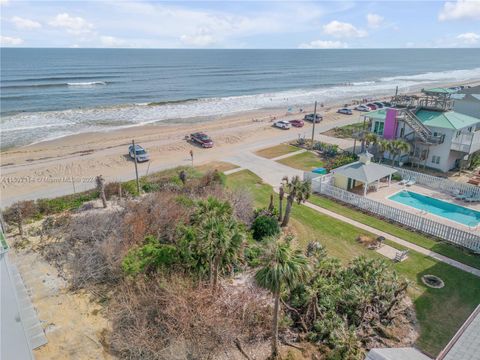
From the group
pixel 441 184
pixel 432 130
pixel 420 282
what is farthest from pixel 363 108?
pixel 420 282

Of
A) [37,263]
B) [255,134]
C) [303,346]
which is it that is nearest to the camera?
[303,346]

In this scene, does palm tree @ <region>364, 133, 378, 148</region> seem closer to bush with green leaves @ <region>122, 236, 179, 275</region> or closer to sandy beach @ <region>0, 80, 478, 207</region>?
sandy beach @ <region>0, 80, 478, 207</region>

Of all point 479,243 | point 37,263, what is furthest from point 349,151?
point 37,263

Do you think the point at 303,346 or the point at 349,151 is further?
the point at 349,151

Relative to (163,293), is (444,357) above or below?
above

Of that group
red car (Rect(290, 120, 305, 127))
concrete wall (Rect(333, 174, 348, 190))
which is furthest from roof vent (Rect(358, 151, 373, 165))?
red car (Rect(290, 120, 305, 127))

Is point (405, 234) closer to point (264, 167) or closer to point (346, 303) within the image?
point (346, 303)

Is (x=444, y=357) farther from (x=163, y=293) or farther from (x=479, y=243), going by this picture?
(x=479, y=243)

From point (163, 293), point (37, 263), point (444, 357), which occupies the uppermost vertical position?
point (444, 357)

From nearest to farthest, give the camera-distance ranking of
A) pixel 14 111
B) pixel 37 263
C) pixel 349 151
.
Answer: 1. pixel 37 263
2. pixel 349 151
3. pixel 14 111
